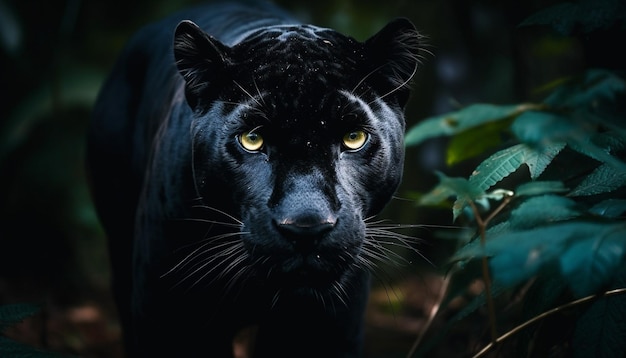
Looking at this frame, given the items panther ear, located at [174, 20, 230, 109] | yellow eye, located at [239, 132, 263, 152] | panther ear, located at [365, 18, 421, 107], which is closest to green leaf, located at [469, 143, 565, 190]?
panther ear, located at [365, 18, 421, 107]

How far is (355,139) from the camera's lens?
235 centimetres

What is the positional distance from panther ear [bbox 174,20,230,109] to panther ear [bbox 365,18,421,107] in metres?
0.52

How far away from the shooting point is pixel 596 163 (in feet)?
7.46

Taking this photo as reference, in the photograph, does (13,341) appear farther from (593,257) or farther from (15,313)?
(593,257)

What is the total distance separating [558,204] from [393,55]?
1099 mm

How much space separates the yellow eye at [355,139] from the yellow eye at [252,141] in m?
0.28

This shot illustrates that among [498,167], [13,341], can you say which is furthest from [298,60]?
[13,341]

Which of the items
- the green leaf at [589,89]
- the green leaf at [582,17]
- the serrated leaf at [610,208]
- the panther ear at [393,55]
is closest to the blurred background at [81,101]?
the panther ear at [393,55]

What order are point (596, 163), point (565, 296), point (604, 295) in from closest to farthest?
1. point (604, 295)
2. point (565, 296)
3. point (596, 163)

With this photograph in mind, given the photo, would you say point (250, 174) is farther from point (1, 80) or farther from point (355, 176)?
point (1, 80)

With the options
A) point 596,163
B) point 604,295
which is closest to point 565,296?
point 604,295

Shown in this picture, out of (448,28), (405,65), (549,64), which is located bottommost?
(549,64)

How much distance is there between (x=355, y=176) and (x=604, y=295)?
870mm

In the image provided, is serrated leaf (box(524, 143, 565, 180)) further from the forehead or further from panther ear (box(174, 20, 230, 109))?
panther ear (box(174, 20, 230, 109))
